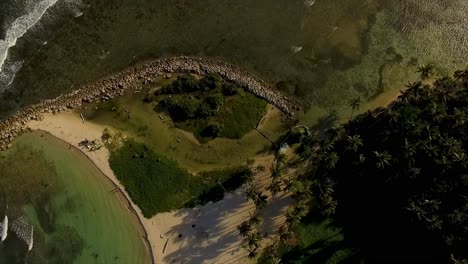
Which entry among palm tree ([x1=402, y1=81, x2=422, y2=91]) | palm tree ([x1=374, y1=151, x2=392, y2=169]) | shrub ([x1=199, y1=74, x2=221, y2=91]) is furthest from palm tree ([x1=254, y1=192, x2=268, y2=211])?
palm tree ([x1=402, y1=81, x2=422, y2=91])

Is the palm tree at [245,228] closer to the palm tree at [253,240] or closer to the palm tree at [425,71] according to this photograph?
the palm tree at [253,240]

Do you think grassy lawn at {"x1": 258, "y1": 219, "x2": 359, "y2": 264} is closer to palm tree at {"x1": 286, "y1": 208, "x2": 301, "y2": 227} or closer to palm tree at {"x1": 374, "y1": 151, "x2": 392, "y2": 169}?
palm tree at {"x1": 286, "y1": 208, "x2": 301, "y2": 227}

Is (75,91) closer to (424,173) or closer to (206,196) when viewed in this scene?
(206,196)

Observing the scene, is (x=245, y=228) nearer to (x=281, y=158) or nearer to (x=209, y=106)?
(x=281, y=158)

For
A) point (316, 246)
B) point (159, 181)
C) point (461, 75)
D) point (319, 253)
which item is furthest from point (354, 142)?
point (159, 181)

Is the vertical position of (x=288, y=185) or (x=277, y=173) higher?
(x=277, y=173)

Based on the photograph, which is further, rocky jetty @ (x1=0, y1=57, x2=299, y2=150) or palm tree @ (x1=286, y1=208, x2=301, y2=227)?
rocky jetty @ (x1=0, y1=57, x2=299, y2=150)

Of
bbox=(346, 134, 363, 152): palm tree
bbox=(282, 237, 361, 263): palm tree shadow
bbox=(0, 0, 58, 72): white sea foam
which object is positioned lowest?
bbox=(282, 237, 361, 263): palm tree shadow
